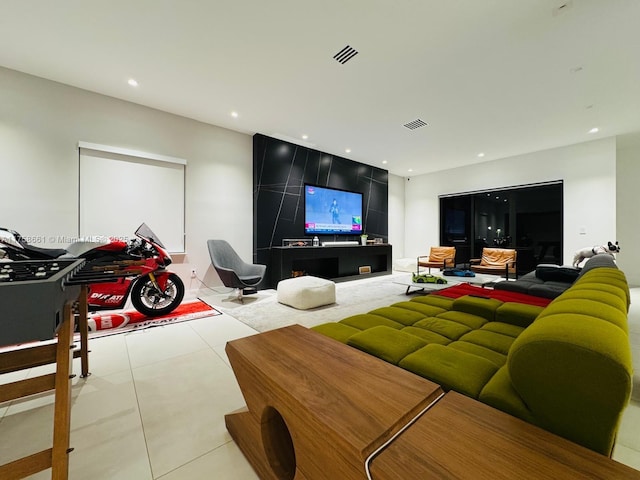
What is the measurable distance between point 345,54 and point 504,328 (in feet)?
9.98

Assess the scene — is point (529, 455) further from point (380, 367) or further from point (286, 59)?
point (286, 59)

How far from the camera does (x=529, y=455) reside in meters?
0.60

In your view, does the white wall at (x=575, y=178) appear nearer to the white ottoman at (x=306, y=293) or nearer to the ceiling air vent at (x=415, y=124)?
the ceiling air vent at (x=415, y=124)

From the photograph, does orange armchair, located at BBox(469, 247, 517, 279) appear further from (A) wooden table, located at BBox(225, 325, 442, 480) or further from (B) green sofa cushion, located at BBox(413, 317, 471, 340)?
(A) wooden table, located at BBox(225, 325, 442, 480)

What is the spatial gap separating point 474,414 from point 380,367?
0.34 metres

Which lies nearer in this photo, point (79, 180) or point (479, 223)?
point (79, 180)

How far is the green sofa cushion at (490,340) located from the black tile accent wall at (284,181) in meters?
4.08

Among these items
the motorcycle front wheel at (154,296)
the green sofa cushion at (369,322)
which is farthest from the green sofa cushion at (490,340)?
the motorcycle front wheel at (154,296)

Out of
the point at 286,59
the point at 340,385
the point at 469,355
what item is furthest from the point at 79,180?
the point at 469,355

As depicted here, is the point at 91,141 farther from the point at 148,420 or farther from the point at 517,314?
the point at 517,314

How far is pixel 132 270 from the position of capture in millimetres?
2379

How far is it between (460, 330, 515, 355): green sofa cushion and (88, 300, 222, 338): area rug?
9.58 feet

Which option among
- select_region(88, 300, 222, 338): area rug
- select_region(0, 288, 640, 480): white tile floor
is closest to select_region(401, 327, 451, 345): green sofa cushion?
select_region(0, 288, 640, 480): white tile floor

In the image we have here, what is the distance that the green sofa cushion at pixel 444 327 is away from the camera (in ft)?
5.02
